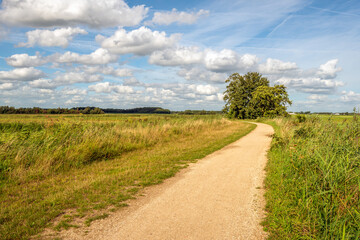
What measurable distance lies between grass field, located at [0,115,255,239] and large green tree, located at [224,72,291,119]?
138ft

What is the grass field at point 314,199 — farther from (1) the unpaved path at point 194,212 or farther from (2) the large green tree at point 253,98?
(2) the large green tree at point 253,98

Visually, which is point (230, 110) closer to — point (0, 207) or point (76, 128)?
point (76, 128)

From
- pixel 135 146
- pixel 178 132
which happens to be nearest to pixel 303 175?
pixel 135 146

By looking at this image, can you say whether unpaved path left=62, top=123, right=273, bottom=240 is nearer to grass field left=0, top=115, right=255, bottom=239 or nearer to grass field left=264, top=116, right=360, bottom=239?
grass field left=264, top=116, right=360, bottom=239

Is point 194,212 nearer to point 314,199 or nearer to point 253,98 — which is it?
point 314,199

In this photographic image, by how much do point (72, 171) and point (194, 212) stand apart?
5.82 meters

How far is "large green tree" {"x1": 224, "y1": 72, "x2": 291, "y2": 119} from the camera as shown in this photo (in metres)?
51.8

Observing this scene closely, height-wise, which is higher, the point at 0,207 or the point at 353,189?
the point at 353,189

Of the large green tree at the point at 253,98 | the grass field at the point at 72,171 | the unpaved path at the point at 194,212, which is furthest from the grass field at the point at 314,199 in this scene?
the large green tree at the point at 253,98

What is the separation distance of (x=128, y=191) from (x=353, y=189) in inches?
206

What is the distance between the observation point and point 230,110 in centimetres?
5831

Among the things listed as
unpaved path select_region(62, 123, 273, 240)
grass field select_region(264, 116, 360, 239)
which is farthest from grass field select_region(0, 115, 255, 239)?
grass field select_region(264, 116, 360, 239)

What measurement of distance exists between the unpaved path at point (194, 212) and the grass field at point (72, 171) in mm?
505

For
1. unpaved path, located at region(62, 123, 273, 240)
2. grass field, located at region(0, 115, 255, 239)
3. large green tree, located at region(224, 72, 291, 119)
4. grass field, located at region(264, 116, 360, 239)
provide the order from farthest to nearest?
large green tree, located at region(224, 72, 291, 119)
grass field, located at region(0, 115, 255, 239)
unpaved path, located at region(62, 123, 273, 240)
grass field, located at region(264, 116, 360, 239)
